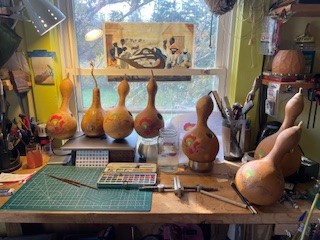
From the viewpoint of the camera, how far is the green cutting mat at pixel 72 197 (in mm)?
760

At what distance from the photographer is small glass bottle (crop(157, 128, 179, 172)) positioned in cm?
103

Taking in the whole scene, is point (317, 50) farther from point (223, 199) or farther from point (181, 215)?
point (181, 215)

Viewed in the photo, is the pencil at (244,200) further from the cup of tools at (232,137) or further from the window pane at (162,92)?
the window pane at (162,92)

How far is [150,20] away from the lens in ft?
4.08

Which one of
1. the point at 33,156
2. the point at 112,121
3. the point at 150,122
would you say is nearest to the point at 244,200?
the point at 150,122

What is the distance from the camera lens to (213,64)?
132cm

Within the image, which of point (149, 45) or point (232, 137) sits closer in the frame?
point (232, 137)

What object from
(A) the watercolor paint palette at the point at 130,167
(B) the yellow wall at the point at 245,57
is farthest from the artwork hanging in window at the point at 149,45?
(A) the watercolor paint palette at the point at 130,167

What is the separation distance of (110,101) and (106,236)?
2.24ft

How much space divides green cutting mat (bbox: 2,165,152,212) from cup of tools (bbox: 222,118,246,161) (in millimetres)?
452

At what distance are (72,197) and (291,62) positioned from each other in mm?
996

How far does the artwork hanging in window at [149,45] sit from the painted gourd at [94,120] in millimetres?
271

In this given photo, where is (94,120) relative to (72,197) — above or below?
above

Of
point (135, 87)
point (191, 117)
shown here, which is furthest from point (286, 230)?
point (135, 87)
